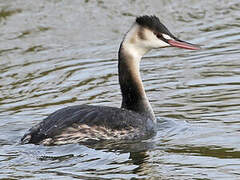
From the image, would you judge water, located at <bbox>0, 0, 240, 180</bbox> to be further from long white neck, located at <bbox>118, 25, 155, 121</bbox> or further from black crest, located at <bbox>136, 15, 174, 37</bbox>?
black crest, located at <bbox>136, 15, 174, 37</bbox>

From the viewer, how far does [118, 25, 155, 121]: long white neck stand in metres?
9.45

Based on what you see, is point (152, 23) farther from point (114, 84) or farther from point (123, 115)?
A: point (114, 84)

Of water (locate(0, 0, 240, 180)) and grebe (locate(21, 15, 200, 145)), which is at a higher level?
grebe (locate(21, 15, 200, 145))

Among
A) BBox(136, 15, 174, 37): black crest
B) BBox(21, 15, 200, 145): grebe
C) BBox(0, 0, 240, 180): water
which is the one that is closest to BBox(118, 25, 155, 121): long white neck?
BBox(21, 15, 200, 145): grebe

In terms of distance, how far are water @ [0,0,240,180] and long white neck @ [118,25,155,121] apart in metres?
0.35

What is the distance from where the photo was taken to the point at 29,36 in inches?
563

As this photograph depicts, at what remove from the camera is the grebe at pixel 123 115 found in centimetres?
854

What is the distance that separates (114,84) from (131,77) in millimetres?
2191

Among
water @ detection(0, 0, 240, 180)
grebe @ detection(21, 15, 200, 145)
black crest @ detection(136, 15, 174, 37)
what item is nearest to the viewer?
water @ detection(0, 0, 240, 180)

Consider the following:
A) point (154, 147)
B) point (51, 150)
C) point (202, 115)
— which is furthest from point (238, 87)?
Answer: point (51, 150)

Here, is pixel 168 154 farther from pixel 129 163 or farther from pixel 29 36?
pixel 29 36

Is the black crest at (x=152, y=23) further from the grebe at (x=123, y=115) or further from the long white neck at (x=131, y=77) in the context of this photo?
the long white neck at (x=131, y=77)

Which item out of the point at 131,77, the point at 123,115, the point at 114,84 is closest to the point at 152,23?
the point at 131,77

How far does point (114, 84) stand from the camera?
460 inches
